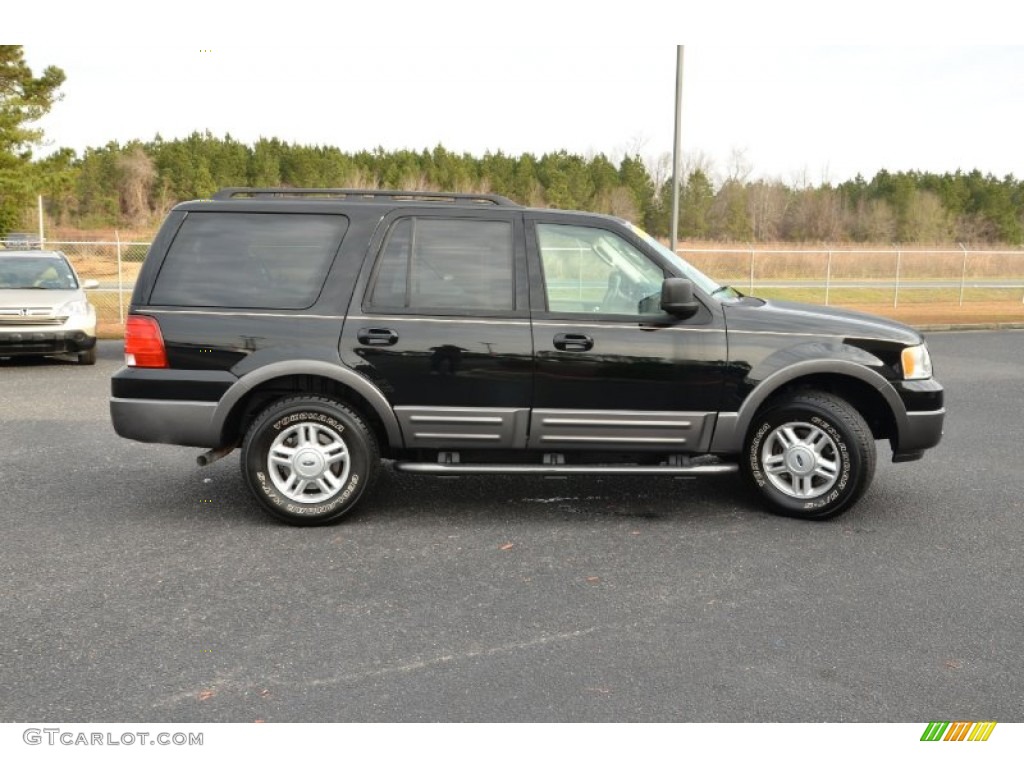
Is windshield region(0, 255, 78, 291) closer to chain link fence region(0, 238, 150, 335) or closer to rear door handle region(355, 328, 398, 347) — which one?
chain link fence region(0, 238, 150, 335)

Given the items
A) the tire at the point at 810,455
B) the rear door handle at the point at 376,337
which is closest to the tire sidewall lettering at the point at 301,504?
the rear door handle at the point at 376,337

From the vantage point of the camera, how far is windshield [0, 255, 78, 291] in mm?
13516

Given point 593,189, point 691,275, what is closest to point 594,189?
point 593,189

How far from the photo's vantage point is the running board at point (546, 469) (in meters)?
5.75

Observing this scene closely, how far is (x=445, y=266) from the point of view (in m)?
5.80

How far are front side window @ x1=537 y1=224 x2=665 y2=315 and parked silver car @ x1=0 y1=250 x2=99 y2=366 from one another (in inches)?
369

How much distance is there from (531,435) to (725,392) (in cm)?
119

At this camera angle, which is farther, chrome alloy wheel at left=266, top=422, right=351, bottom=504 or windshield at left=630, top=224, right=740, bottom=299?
windshield at left=630, top=224, right=740, bottom=299

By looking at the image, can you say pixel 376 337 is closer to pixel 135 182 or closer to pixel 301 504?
pixel 301 504

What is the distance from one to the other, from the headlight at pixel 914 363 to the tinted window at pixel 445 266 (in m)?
2.45

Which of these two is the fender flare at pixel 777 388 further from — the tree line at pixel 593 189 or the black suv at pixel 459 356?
the tree line at pixel 593 189

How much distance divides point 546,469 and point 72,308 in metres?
9.71

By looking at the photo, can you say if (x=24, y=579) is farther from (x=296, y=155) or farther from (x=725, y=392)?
(x=296, y=155)

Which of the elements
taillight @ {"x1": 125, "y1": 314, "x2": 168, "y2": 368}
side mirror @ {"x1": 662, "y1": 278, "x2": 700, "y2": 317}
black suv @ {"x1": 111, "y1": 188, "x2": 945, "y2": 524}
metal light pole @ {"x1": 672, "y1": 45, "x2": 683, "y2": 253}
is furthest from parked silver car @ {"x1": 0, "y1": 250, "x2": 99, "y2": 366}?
side mirror @ {"x1": 662, "y1": 278, "x2": 700, "y2": 317}
